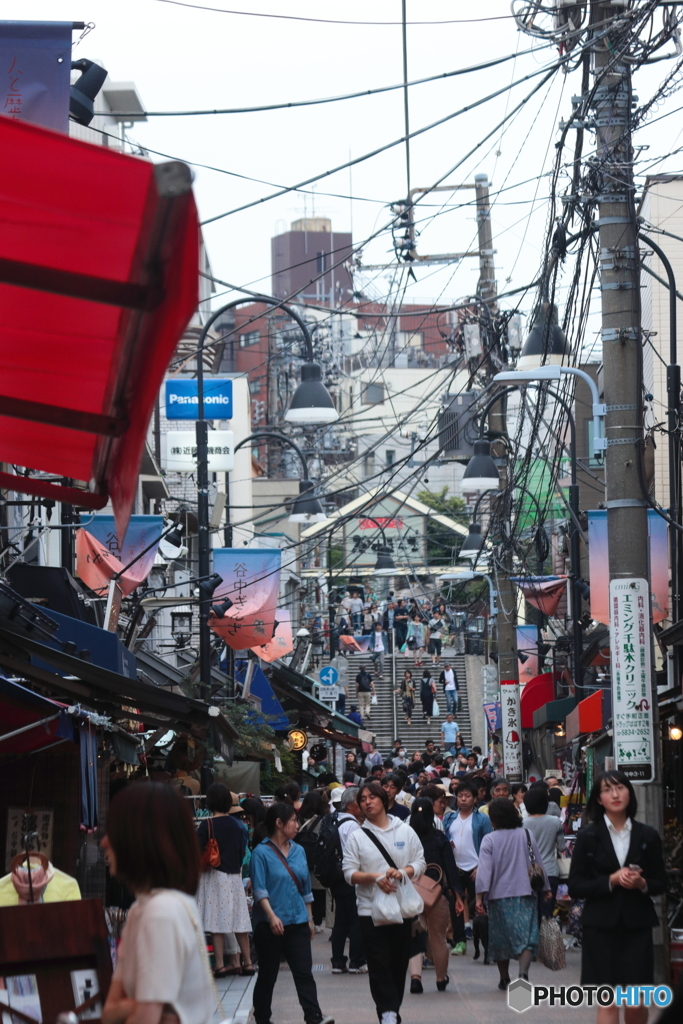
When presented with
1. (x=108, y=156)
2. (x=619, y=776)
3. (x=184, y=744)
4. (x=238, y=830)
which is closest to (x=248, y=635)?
(x=184, y=744)

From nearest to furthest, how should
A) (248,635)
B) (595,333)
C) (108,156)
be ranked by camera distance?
(108,156), (595,333), (248,635)

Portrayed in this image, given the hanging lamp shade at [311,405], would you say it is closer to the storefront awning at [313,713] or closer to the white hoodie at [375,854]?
the white hoodie at [375,854]

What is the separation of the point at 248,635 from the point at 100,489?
1552cm

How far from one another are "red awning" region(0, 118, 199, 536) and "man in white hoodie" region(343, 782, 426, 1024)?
4.82m

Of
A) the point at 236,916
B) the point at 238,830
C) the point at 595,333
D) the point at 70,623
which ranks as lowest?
the point at 236,916

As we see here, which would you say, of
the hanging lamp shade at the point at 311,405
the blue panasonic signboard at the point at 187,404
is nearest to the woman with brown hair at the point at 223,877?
the hanging lamp shade at the point at 311,405

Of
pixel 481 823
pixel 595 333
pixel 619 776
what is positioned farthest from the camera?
pixel 595 333

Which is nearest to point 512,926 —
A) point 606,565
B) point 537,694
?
point 606,565

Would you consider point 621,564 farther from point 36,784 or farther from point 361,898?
point 36,784

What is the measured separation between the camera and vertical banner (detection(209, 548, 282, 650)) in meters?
21.9

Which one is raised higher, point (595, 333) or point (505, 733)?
point (595, 333)

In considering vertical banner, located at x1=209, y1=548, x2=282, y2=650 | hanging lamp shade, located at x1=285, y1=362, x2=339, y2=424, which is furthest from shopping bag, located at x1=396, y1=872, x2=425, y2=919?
vertical banner, located at x1=209, y1=548, x2=282, y2=650

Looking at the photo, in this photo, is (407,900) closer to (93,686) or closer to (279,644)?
(93,686)

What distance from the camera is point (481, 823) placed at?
15.6 metres
